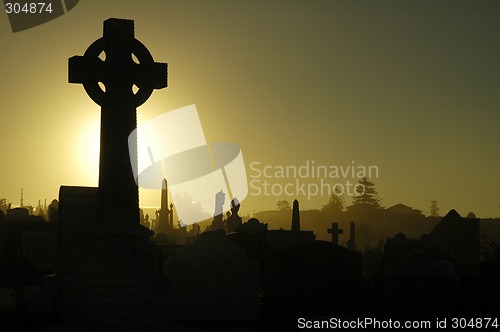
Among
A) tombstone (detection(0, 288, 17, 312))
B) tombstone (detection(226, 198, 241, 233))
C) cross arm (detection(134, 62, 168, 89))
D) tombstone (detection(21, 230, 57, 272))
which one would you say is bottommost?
tombstone (detection(0, 288, 17, 312))

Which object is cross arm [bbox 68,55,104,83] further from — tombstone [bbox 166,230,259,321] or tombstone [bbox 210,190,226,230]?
tombstone [bbox 210,190,226,230]

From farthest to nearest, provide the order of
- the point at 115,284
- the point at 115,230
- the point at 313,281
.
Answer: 1. the point at 313,281
2. the point at 115,230
3. the point at 115,284

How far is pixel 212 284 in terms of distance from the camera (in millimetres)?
15055

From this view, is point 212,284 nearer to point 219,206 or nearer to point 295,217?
point 295,217

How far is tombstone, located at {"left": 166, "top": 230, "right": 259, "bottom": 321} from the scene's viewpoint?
590 inches

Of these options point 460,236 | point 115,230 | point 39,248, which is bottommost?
point 39,248

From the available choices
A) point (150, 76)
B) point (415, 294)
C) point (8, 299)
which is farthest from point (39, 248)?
point (415, 294)

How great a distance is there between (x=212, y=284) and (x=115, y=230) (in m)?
3.02

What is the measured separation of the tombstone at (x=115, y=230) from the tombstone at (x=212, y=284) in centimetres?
208

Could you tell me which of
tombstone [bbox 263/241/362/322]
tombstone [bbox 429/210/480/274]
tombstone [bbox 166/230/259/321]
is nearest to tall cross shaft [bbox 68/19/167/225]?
tombstone [bbox 166/230/259/321]

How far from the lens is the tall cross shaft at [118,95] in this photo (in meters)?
12.8

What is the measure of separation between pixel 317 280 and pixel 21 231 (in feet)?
22.5

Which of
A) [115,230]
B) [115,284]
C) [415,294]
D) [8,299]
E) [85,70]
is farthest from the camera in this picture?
[415,294]

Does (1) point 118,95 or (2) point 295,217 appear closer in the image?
(1) point 118,95
